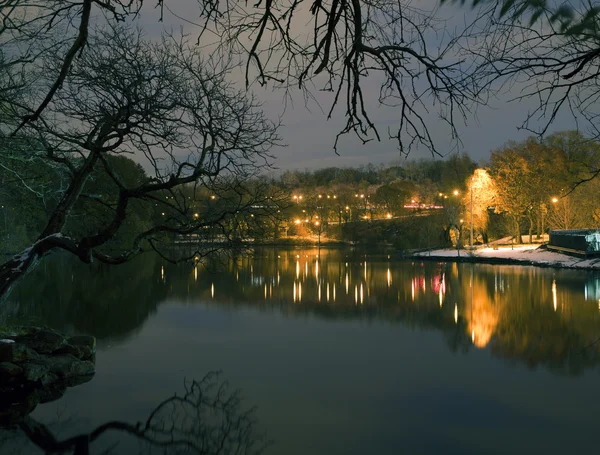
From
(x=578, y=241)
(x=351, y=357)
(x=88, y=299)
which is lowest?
(x=351, y=357)

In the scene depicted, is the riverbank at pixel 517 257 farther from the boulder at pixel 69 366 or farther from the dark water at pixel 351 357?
the boulder at pixel 69 366

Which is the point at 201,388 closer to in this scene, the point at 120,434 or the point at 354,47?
the point at 120,434

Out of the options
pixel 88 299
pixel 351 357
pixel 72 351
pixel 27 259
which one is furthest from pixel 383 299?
pixel 27 259

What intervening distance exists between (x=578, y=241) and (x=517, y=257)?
366 centimetres

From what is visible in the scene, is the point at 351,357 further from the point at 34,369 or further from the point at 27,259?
the point at 27,259

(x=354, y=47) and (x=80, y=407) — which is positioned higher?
(x=354, y=47)

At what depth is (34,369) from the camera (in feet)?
32.0

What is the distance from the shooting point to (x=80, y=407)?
955cm

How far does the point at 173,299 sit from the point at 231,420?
13.8 metres

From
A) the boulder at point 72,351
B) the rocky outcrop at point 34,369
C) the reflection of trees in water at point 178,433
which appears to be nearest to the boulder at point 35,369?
the rocky outcrop at point 34,369

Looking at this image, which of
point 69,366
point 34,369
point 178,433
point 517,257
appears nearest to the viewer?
point 178,433

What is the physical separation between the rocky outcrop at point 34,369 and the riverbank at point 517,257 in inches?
1094

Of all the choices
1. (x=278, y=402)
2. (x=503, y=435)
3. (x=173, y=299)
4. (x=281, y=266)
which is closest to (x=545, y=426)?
(x=503, y=435)

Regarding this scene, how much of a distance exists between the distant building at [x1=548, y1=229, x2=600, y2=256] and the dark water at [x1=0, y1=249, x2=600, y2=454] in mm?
7758
